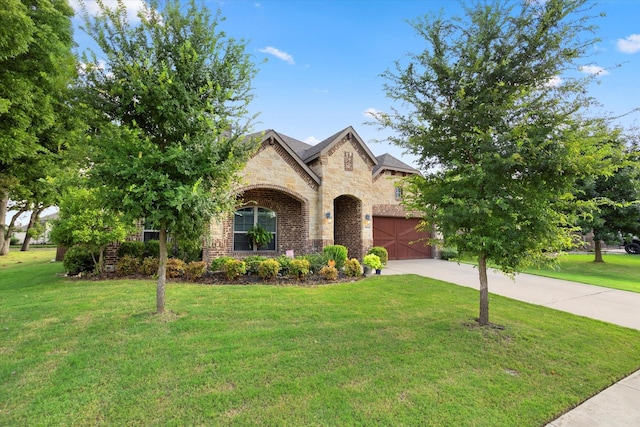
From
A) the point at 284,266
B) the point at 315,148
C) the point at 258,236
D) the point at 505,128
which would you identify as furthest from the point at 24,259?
the point at 505,128

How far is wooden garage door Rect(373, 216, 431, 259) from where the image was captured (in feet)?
54.4

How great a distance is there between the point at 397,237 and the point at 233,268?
1052cm

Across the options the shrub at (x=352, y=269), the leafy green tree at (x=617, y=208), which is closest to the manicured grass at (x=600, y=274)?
the leafy green tree at (x=617, y=208)

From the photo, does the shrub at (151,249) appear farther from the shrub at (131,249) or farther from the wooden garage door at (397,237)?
the wooden garage door at (397,237)

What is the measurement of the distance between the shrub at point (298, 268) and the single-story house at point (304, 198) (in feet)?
10.5

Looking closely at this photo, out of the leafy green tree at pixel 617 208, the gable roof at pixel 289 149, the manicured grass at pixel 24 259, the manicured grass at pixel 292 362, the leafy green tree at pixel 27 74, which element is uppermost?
the leafy green tree at pixel 27 74

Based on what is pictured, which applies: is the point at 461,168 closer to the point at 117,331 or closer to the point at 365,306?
the point at 365,306

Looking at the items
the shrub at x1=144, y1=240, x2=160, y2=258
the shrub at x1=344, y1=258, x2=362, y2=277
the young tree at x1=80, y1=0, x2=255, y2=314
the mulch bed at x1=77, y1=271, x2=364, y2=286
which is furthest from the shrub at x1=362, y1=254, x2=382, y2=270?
the shrub at x1=144, y1=240, x2=160, y2=258

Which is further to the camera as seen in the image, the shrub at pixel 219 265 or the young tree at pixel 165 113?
the shrub at pixel 219 265

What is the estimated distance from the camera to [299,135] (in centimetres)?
1747

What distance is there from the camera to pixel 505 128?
498cm

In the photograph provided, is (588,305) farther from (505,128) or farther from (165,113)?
(165,113)

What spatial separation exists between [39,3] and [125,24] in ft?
33.6

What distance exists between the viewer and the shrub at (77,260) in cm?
974
